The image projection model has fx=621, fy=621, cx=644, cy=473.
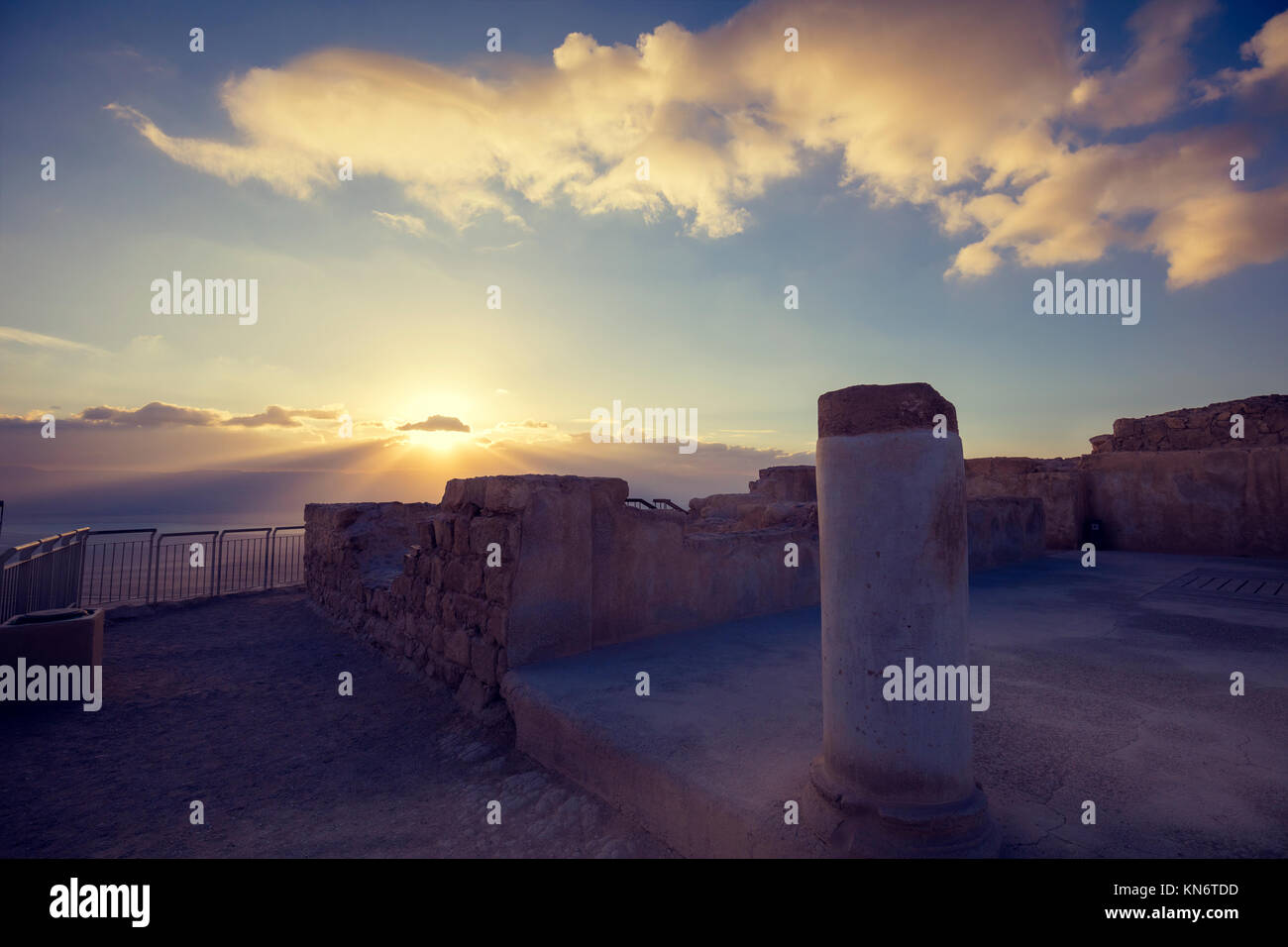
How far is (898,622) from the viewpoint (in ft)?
7.45

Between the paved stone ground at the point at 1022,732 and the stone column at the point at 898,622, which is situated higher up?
the stone column at the point at 898,622

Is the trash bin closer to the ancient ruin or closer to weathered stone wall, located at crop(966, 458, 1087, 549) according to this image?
the ancient ruin

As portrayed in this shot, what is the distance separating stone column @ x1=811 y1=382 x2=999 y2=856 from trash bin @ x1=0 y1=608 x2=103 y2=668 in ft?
21.9

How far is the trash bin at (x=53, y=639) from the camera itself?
211 inches

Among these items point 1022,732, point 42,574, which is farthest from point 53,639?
point 1022,732

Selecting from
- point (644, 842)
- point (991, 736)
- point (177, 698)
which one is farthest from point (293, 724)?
point (991, 736)

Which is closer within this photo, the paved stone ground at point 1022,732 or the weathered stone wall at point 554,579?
the paved stone ground at point 1022,732

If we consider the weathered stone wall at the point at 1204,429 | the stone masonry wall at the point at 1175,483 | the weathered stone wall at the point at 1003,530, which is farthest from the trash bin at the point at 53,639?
the weathered stone wall at the point at 1204,429

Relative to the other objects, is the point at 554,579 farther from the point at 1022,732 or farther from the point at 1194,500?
the point at 1194,500

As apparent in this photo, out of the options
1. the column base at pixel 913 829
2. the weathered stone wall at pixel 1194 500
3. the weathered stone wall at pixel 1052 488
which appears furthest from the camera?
the weathered stone wall at pixel 1052 488

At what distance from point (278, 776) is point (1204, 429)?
1498 cm

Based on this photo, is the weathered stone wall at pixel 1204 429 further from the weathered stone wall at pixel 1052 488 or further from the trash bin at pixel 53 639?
the trash bin at pixel 53 639

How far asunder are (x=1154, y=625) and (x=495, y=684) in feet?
19.0

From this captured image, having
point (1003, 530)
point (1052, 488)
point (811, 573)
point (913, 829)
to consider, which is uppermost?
point (1052, 488)
